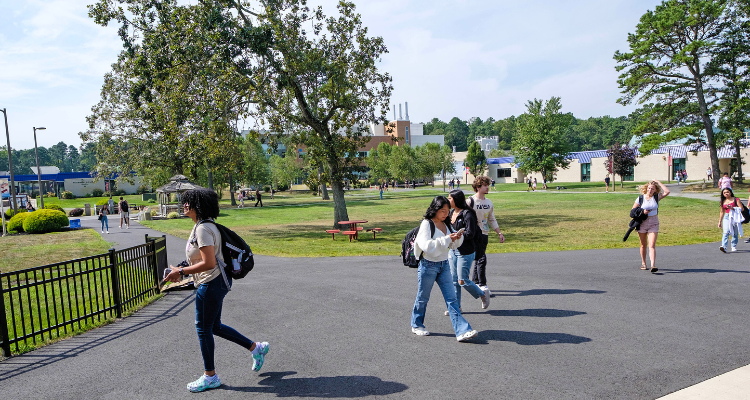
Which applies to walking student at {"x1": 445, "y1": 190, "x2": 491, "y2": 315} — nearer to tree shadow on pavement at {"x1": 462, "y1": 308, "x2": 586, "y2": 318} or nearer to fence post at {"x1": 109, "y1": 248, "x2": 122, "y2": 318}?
tree shadow on pavement at {"x1": 462, "y1": 308, "x2": 586, "y2": 318}

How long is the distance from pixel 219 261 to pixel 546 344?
11.8 ft

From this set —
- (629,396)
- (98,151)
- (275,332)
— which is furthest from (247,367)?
(98,151)

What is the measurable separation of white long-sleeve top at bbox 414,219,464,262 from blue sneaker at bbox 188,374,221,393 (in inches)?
95.9

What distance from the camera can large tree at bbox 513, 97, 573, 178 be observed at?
6015cm

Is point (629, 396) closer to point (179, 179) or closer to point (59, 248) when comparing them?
point (59, 248)

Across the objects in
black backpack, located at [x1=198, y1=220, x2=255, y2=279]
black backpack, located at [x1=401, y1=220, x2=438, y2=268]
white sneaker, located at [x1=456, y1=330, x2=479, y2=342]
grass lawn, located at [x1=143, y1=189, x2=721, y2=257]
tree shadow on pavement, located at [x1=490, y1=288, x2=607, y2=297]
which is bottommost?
grass lawn, located at [x1=143, y1=189, x2=721, y2=257]

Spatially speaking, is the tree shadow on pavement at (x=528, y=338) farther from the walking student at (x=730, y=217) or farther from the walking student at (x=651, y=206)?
→ the walking student at (x=730, y=217)

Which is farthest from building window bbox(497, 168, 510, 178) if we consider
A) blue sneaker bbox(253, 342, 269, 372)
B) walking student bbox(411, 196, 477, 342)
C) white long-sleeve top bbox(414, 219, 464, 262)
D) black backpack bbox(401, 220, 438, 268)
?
blue sneaker bbox(253, 342, 269, 372)

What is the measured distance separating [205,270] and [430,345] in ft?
8.75

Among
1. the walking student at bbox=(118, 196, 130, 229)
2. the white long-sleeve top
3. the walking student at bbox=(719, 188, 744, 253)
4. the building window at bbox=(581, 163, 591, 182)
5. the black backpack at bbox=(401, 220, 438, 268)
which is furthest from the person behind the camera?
the building window at bbox=(581, 163, 591, 182)

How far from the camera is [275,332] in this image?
6328 mm

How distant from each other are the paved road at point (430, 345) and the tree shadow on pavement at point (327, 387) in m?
0.02

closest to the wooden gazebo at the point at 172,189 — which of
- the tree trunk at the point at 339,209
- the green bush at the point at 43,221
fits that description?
the green bush at the point at 43,221

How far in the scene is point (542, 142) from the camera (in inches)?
2381
